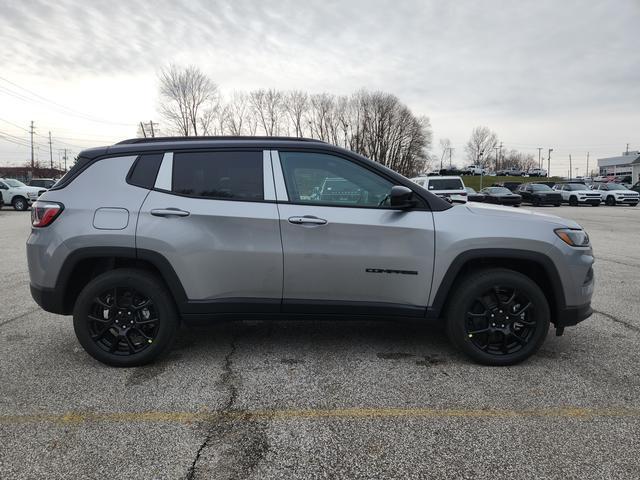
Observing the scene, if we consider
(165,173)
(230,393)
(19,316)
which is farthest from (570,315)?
(19,316)

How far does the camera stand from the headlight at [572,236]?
3.46 metres

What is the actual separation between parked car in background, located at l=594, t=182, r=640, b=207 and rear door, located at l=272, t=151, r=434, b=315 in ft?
113

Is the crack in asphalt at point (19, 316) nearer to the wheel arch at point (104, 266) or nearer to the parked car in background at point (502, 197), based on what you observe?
the wheel arch at point (104, 266)

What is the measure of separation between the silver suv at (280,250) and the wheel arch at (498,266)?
0.04 feet

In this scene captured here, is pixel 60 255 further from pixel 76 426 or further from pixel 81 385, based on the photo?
pixel 76 426

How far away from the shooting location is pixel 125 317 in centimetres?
351

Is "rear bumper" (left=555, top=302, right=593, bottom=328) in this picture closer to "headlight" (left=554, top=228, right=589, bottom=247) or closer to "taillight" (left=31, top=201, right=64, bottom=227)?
"headlight" (left=554, top=228, right=589, bottom=247)

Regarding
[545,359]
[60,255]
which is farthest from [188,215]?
[545,359]

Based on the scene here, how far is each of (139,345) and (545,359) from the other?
3.40m

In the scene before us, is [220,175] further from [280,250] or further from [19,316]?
[19,316]

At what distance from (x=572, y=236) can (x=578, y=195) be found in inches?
1272

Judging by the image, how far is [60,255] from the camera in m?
3.42

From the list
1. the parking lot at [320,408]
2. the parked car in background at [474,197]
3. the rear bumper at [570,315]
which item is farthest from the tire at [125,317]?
the parked car in background at [474,197]

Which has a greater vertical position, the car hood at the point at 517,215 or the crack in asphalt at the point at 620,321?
the car hood at the point at 517,215
